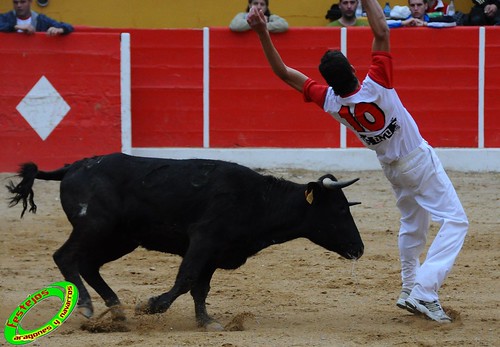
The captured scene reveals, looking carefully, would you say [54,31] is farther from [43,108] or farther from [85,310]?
[85,310]

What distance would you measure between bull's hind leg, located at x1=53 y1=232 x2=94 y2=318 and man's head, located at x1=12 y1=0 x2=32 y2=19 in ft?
19.4

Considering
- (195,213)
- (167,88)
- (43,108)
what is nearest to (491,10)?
(167,88)

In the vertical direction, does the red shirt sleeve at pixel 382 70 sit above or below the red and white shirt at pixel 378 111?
above

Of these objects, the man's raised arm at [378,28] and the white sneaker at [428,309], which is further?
the white sneaker at [428,309]

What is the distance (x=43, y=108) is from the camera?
1127 cm

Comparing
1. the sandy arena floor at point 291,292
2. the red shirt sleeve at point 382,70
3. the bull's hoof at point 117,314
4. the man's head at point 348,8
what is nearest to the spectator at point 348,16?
the man's head at point 348,8

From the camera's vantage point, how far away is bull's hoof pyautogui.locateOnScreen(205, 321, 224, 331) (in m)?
5.78

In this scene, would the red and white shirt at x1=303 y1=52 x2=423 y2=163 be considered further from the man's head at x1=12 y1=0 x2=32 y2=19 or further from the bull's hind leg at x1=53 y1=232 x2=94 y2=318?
the man's head at x1=12 y1=0 x2=32 y2=19

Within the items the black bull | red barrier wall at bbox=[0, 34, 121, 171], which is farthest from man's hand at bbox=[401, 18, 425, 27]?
the black bull

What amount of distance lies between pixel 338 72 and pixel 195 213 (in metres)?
1.11

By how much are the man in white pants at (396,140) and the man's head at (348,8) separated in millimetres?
5914

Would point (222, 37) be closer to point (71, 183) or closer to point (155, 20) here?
point (155, 20)

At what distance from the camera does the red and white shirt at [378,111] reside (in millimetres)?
5605

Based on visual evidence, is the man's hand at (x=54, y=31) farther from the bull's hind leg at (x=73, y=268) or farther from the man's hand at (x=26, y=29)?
the bull's hind leg at (x=73, y=268)
